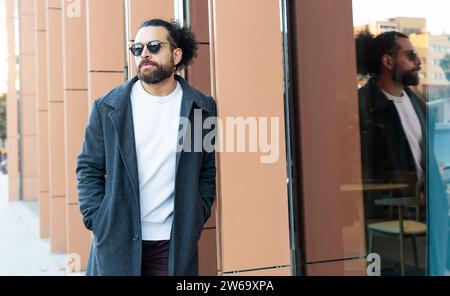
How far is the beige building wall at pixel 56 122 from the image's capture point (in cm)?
919

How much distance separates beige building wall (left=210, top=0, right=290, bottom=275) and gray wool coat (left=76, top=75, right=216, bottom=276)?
0.27 metres

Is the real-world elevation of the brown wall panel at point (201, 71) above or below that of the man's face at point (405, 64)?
above

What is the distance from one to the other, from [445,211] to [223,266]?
125 cm

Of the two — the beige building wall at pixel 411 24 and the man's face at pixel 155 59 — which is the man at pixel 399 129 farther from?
the man's face at pixel 155 59

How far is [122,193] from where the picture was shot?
2.43 meters

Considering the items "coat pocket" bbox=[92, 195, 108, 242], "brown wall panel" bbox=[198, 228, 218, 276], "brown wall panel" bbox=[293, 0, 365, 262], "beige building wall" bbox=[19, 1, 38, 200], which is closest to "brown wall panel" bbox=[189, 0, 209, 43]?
"brown wall panel" bbox=[293, 0, 365, 262]

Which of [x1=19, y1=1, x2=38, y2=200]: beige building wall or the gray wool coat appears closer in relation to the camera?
the gray wool coat

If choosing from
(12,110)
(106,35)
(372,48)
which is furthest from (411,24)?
(12,110)

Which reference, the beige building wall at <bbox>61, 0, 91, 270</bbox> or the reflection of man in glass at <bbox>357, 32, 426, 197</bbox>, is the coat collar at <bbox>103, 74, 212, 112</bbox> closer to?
the reflection of man in glass at <bbox>357, 32, 426, 197</bbox>

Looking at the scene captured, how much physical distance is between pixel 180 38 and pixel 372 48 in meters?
1.27

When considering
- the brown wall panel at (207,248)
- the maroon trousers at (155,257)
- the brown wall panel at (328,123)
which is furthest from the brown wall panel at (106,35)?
the maroon trousers at (155,257)

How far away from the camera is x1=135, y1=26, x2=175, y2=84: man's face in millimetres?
2582
